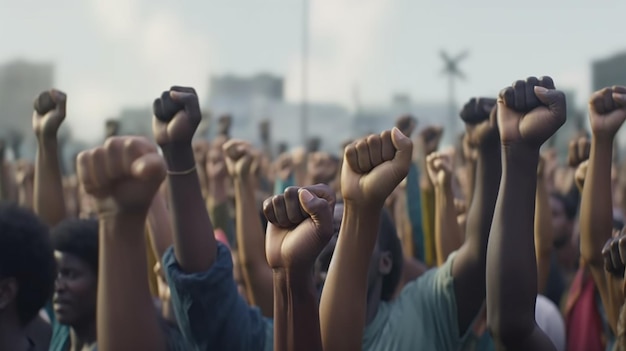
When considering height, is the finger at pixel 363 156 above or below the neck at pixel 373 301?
above

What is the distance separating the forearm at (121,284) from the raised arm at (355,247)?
0.52 metres

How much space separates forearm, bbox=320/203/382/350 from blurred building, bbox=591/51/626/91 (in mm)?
10592

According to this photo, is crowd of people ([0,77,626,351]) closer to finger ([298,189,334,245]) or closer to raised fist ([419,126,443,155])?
finger ([298,189,334,245])

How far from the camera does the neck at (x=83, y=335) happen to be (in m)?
3.06

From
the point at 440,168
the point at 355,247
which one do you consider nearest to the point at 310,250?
the point at 355,247

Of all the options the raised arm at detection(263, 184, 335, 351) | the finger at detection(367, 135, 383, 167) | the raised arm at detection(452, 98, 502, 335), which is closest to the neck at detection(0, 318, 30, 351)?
the raised arm at detection(263, 184, 335, 351)

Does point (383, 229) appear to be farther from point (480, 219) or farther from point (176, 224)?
point (176, 224)

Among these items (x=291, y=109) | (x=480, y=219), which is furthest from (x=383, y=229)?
(x=291, y=109)

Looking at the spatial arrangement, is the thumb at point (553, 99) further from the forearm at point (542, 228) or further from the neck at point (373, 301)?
the forearm at point (542, 228)

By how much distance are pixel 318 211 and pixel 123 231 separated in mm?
412

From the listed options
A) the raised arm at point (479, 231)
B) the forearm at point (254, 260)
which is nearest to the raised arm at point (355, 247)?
the raised arm at point (479, 231)

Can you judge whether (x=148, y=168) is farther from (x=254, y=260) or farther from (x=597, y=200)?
(x=254, y=260)

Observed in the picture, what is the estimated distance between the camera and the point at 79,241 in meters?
3.25

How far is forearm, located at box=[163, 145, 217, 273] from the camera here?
2830 millimetres
